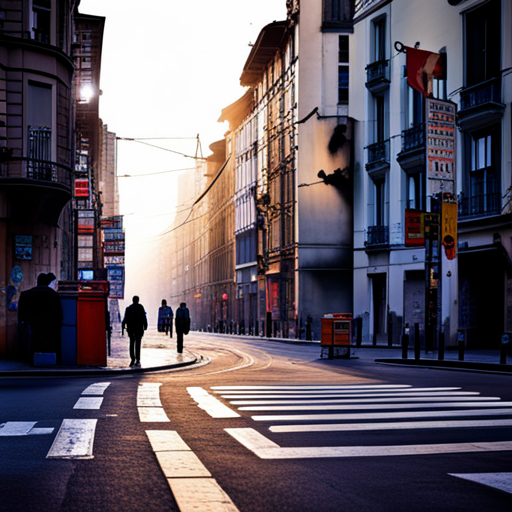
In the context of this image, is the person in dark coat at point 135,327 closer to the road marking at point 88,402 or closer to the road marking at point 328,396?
the road marking at point 328,396

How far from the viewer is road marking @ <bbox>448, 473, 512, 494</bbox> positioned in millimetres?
6359

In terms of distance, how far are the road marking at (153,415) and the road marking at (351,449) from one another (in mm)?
1631

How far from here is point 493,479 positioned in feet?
21.8

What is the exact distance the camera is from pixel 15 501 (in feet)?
18.6

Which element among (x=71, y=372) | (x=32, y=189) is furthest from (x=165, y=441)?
(x=32, y=189)

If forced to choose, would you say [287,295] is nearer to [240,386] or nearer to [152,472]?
[240,386]

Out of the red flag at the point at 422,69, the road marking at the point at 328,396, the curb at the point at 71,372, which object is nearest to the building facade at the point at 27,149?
the curb at the point at 71,372

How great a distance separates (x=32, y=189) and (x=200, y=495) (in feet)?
58.5

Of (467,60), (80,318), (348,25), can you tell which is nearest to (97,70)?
(348,25)

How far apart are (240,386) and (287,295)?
1521 inches

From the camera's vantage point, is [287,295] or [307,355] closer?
[307,355]

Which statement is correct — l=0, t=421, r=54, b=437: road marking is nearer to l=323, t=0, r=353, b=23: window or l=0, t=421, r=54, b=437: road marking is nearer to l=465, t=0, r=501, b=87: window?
l=465, t=0, r=501, b=87: window

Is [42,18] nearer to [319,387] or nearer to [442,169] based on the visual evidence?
[442,169]

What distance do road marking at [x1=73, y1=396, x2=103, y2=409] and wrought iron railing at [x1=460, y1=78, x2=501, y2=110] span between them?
21276mm
